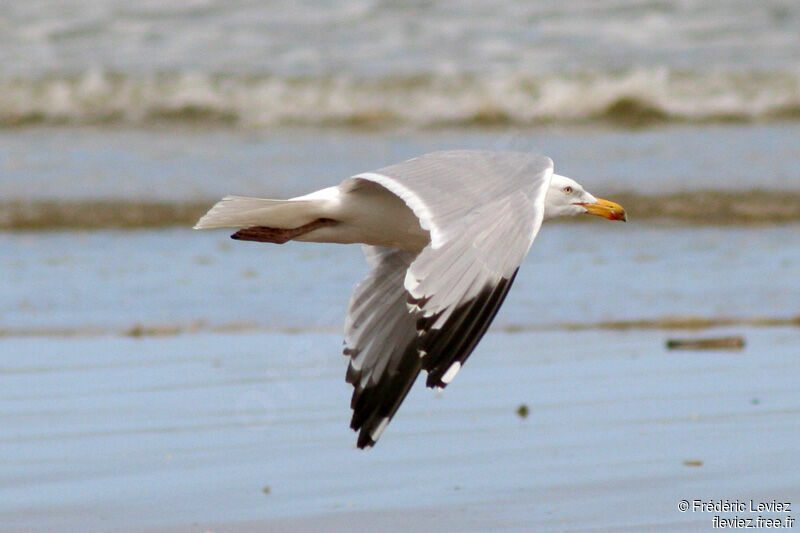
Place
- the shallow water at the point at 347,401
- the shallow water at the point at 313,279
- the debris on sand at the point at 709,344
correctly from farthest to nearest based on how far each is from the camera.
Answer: the shallow water at the point at 313,279 < the debris on sand at the point at 709,344 < the shallow water at the point at 347,401

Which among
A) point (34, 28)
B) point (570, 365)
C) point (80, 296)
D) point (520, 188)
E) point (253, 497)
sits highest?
point (520, 188)

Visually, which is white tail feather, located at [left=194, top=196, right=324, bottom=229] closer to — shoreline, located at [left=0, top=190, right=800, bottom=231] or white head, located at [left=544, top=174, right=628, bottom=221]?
white head, located at [left=544, top=174, right=628, bottom=221]

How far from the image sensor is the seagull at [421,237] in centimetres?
309

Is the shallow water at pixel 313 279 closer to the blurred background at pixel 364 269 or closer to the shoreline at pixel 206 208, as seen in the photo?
the blurred background at pixel 364 269

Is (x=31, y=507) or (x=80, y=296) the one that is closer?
(x=31, y=507)

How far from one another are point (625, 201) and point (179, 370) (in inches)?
170

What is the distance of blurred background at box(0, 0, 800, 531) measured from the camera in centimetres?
422

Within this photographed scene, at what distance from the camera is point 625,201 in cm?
913

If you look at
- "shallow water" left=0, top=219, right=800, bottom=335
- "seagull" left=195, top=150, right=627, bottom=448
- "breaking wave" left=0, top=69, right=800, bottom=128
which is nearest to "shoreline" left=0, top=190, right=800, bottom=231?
"shallow water" left=0, top=219, right=800, bottom=335

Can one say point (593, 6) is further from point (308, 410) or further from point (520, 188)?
point (520, 188)

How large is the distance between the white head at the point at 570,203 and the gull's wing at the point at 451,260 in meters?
0.47

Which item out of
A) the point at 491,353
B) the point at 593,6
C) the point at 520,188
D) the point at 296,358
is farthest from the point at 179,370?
the point at 593,6

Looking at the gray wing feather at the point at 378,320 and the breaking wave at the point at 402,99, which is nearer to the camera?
the gray wing feather at the point at 378,320

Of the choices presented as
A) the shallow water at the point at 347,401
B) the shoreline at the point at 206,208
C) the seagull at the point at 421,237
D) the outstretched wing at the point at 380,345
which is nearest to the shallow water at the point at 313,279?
the shallow water at the point at 347,401
